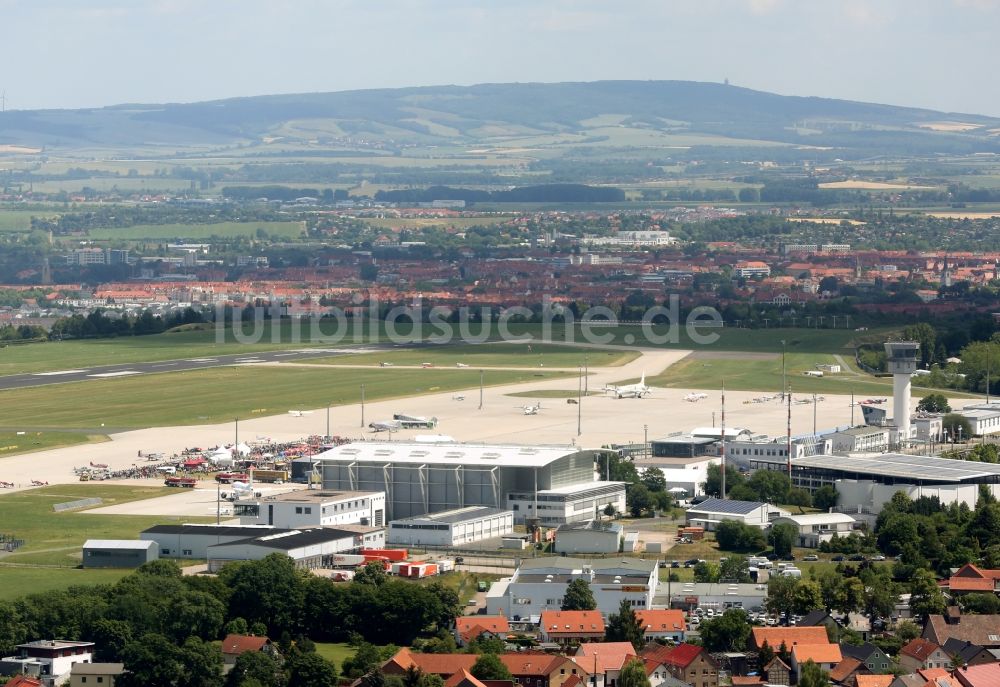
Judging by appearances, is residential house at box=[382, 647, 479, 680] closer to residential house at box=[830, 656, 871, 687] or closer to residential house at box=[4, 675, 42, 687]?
residential house at box=[4, 675, 42, 687]

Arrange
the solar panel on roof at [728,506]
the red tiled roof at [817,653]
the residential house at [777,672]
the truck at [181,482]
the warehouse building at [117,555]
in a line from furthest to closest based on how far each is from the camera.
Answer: the truck at [181,482]
the solar panel on roof at [728,506]
the warehouse building at [117,555]
the red tiled roof at [817,653]
the residential house at [777,672]

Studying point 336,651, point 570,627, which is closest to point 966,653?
point 570,627

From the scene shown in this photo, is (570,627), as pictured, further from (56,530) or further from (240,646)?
(56,530)

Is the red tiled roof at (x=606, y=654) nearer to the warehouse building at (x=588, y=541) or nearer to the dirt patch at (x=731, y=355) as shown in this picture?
the warehouse building at (x=588, y=541)

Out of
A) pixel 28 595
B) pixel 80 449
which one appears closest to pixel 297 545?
pixel 28 595

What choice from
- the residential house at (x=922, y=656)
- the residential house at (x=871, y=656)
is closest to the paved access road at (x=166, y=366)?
the residential house at (x=871, y=656)

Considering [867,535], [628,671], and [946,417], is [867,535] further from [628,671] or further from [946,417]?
[946,417]
